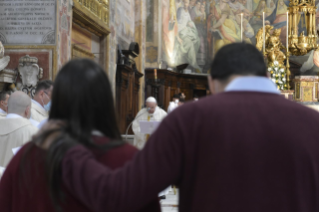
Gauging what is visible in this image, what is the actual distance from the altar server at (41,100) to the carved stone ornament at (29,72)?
236cm

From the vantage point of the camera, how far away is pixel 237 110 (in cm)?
167

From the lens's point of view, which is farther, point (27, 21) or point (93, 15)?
point (93, 15)

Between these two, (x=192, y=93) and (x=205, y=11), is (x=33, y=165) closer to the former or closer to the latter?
(x=192, y=93)

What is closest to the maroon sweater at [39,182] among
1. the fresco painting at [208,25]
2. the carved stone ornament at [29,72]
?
the carved stone ornament at [29,72]

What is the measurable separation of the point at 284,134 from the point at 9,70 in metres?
6.93

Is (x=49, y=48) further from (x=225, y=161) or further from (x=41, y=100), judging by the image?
(x=225, y=161)

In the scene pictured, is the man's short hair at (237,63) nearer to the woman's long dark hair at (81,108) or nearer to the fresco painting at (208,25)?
the woman's long dark hair at (81,108)

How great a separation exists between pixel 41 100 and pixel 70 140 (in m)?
4.30

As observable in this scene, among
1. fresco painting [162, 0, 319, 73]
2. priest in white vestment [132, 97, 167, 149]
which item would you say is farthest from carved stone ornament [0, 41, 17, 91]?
fresco painting [162, 0, 319, 73]

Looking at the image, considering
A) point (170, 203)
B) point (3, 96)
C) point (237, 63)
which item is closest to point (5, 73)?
point (3, 96)

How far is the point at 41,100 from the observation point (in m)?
5.76

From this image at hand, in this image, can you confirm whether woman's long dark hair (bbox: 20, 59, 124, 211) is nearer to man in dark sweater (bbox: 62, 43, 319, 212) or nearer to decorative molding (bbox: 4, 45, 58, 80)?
man in dark sweater (bbox: 62, 43, 319, 212)

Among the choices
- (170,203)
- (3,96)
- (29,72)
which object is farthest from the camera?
(29,72)

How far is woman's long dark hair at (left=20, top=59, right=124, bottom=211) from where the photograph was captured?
1.64m
